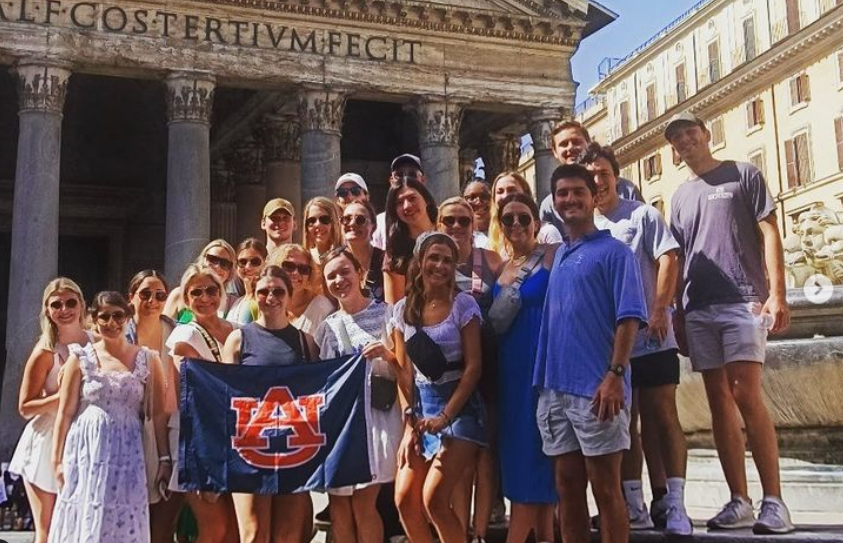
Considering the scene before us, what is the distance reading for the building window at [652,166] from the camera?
1524 inches

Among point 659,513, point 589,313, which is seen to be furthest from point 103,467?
point 659,513

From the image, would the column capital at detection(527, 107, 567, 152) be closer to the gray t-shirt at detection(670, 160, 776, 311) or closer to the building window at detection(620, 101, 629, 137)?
the gray t-shirt at detection(670, 160, 776, 311)

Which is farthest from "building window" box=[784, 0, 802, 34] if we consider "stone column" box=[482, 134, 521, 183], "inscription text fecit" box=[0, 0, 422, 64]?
"inscription text fecit" box=[0, 0, 422, 64]

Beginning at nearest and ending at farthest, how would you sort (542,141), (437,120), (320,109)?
(320,109), (437,120), (542,141)

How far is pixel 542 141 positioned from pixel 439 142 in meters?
2.60

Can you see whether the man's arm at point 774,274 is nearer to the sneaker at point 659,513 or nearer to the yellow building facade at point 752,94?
the sneaker at point 659,513

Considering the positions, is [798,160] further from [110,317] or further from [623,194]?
[110,317]

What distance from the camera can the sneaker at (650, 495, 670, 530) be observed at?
4980 millimetres

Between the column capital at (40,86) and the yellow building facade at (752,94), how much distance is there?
62.0 ft

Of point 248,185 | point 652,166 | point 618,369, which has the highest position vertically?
point 652,166

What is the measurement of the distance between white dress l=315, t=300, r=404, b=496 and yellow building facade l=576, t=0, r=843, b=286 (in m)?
23.2

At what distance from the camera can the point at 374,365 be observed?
5.22m

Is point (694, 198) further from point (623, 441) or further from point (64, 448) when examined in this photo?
point (64, 448)

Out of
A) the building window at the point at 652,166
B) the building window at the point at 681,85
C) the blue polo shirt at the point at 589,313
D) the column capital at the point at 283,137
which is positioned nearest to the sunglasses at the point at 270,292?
the blue polo shirt at the point at 589,313
